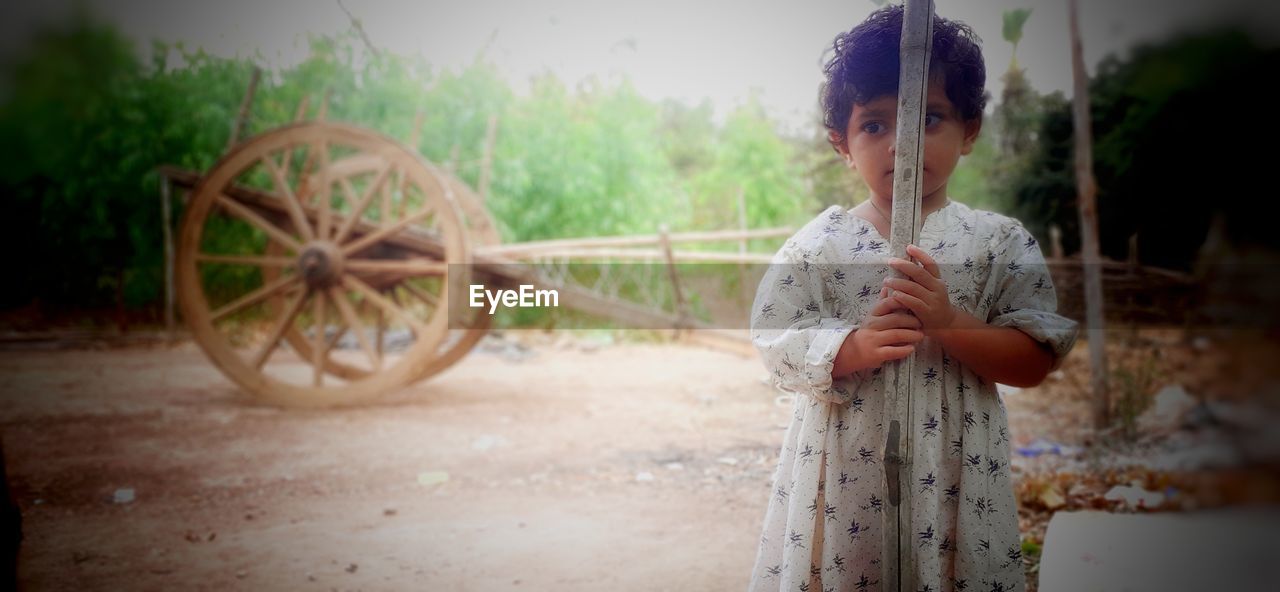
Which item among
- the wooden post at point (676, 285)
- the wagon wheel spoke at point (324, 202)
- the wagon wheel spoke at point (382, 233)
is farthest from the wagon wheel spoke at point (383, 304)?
the wooden post at point (676, 285)

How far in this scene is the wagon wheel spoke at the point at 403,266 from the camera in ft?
11.8

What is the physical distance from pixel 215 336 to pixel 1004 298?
13.1 ft

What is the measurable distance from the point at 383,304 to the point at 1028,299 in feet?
11.0

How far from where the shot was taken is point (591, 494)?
2543mm

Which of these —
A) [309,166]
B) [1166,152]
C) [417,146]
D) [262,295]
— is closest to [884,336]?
[1166,152]

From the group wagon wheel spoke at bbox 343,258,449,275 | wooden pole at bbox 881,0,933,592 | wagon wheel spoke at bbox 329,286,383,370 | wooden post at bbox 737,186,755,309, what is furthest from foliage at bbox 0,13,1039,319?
wooden pole at bbox 881,0,933,592

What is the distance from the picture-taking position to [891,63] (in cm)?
95

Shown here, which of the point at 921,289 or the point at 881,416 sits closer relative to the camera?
the point at 921,289

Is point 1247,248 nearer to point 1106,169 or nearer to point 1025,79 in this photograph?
point 1025,79

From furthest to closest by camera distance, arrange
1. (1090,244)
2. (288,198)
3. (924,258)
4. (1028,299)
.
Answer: (288,198) < (1090,244) < (1028,299) < (924,258)

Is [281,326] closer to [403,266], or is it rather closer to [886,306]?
[403,266]

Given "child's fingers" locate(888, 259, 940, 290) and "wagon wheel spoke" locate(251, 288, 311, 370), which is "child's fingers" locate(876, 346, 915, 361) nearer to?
"child's fingers" locate(888, 259, 940, 290)

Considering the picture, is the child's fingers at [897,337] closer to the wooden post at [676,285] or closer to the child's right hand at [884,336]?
the child's right hand at [884,336]

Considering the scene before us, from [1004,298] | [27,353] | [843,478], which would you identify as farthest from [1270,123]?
[27,353]
